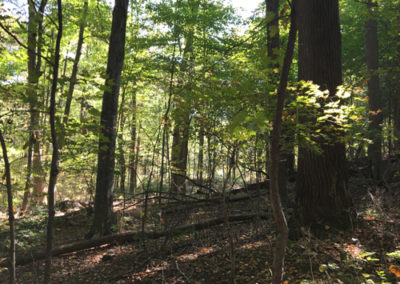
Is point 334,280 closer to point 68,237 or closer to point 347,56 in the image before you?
point 68,237

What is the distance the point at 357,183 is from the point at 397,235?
186 inches

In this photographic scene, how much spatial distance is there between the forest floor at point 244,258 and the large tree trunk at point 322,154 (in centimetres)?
35

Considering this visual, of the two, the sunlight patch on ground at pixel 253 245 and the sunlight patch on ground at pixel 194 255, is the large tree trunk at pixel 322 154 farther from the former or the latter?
the sunlight patch on ground at pixel 194 255

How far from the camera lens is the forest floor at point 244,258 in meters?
3.50

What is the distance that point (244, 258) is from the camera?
4.38 meters

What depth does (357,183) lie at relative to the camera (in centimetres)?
830

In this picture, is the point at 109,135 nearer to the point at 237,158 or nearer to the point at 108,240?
the point at 108,240

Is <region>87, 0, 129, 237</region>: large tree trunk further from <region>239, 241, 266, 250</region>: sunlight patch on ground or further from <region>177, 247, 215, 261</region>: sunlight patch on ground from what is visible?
<region>239, 241, 266, 250</region>: sunlight patch on ground

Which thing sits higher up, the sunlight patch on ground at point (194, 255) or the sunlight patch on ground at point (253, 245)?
the sunlight patch on ground at point (253, 245)

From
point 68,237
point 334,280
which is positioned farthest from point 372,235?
point 68,237

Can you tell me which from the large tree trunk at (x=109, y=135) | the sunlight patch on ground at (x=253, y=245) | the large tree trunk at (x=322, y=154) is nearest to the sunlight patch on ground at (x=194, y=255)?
the sunlight patch on ground at (x=253, y=245)

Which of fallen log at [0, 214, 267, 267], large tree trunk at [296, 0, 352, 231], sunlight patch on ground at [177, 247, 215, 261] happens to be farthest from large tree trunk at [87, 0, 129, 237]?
large tree trunk at [296, 0, 352, 231]

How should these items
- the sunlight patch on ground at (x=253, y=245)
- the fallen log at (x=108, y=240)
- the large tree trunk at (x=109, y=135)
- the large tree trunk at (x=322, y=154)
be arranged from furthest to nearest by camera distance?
the large tree trunk at (x=109, y=135) < the fallen log at (x=108, y=240) < the sunlight patch on ground at (x=253, y=245) < the large tree trunk at (x=322, y=154)

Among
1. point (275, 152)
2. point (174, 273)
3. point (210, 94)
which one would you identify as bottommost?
point (174, 273)
